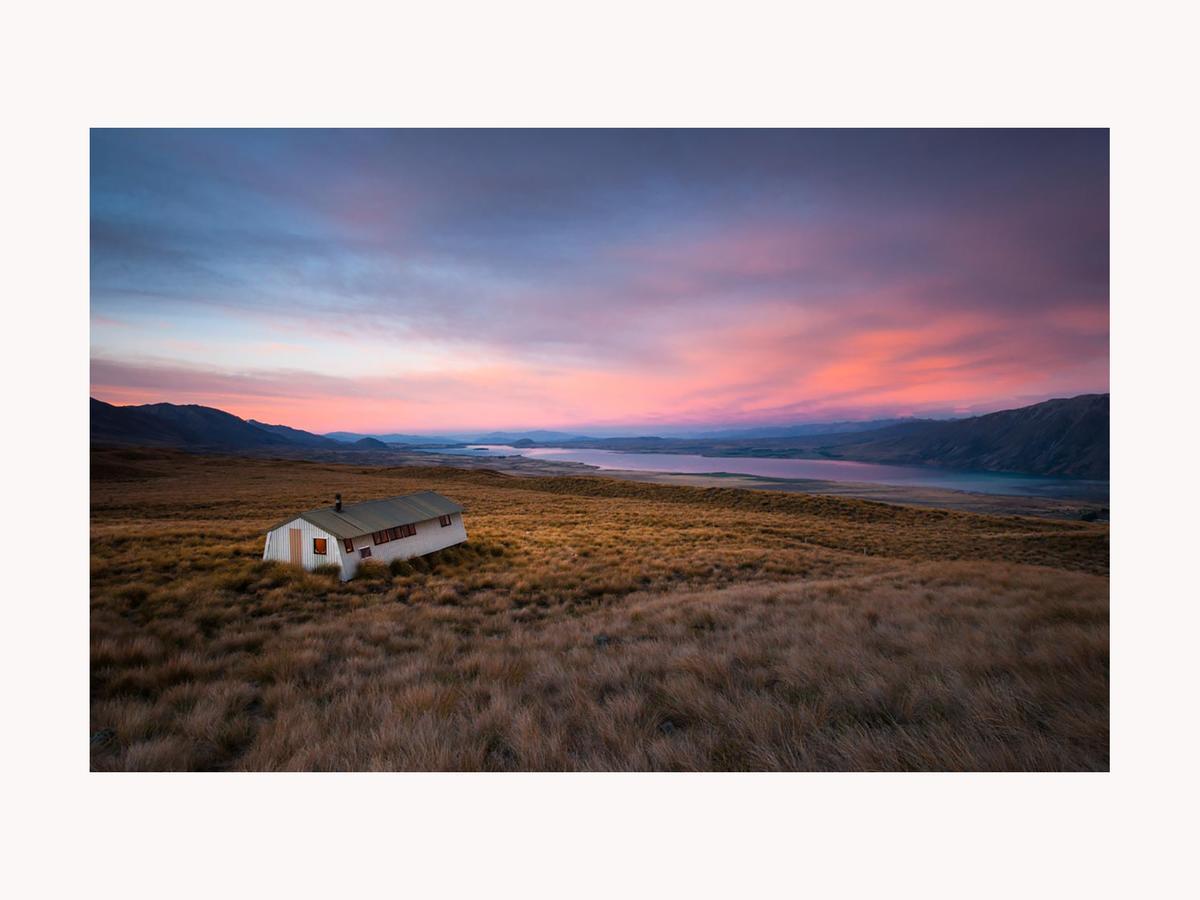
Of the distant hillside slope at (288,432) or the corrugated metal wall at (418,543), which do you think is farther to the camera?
the distant hillside slope at (288,432)

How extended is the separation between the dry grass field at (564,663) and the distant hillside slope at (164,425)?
681 mm

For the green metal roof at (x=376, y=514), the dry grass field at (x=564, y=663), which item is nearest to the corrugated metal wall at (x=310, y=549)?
the green metal roof at (x=376, y=514)

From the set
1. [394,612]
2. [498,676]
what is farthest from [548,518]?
[498,676]

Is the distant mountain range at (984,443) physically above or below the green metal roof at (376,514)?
above

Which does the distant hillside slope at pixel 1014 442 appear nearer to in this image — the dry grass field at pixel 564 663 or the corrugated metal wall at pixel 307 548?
the dry grass field at pixel 564 663

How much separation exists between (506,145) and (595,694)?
560cm

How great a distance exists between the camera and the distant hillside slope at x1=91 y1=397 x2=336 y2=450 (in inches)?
212

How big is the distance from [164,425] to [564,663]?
1914cm

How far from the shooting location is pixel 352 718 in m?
2.58

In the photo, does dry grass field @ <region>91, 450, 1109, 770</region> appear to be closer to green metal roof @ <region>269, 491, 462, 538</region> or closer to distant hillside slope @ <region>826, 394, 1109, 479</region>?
green metal roof @ <region>269, 491, 462, 538</region>

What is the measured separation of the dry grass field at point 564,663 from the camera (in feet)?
7.54

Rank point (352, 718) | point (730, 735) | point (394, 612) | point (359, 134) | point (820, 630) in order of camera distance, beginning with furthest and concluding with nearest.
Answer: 1. point (394, 612)
2. point (359, 134)
3. point (820, 630)
4. point (352, 718)
5. point (730, 735)

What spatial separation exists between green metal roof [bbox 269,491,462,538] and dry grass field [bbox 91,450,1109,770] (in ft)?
2.47
